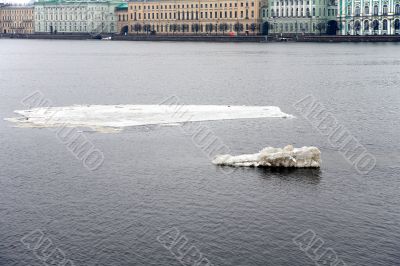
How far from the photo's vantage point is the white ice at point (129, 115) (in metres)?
29.0

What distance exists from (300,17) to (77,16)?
44.7m

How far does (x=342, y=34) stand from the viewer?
108 m

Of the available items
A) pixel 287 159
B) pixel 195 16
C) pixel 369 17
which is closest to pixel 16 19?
pixel 195 16

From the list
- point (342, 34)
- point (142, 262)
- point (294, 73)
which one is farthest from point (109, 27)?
point (142, 262)

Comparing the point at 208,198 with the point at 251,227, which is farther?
the point at 208,198

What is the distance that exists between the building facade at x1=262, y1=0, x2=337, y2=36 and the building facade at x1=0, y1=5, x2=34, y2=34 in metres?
53.5

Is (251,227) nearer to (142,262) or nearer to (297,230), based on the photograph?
(297,230)

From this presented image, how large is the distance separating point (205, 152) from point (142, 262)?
9.57 m

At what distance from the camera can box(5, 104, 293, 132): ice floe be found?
28953 mm

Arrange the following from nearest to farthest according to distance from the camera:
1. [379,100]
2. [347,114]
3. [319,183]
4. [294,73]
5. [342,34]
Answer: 1. [319,183]
2. [347,114]
3. [379,100]
4. [294,73]
5. [342,34]

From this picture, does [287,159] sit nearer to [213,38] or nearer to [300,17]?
[300,17]

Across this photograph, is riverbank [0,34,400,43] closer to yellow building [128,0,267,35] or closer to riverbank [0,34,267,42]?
riverbank [0,34,267,42]

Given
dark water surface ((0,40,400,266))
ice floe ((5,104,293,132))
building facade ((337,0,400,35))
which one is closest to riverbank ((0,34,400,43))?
building facade ((337,0,400,35))

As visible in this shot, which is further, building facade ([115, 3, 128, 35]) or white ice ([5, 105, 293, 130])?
building facade ([115, 3, 128, 35])
